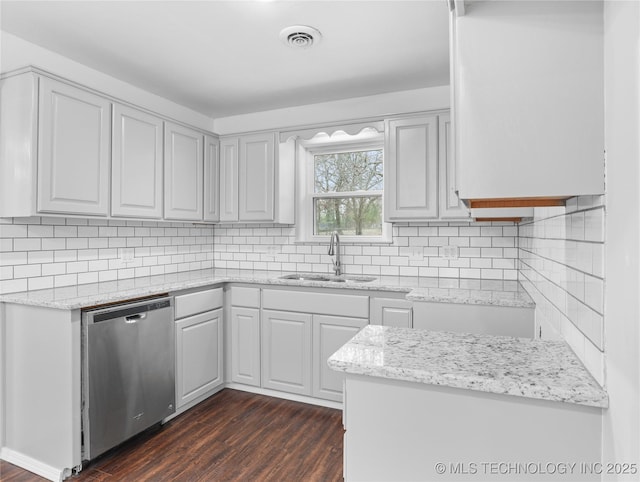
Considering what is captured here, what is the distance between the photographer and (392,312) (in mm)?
2779

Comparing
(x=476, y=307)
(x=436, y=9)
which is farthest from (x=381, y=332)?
(x=436, y=9)

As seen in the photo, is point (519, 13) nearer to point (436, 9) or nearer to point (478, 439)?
point (478, 439)

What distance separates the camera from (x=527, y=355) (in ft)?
3.81

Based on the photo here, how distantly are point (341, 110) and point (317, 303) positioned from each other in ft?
5.43

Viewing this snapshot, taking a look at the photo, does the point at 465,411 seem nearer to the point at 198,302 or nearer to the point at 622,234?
→ the point at 622,234

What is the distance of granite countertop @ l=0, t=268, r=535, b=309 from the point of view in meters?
2.24

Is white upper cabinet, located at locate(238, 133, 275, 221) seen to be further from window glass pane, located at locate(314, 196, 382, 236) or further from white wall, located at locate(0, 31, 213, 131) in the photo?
white wall, located at locate(0, 31, 213, 131)

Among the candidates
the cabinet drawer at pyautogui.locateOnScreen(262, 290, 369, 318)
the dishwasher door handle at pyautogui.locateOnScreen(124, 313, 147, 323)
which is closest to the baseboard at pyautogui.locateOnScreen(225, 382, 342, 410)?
the cabinet drawer at pyautogui.locateOnScreen(262, 290, 369, 318)

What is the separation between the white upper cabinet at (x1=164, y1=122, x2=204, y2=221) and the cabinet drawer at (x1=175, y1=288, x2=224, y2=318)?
66 centimetres

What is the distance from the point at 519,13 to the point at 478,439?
42.0 inches

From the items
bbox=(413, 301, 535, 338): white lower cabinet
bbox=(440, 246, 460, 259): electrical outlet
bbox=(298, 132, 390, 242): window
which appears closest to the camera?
bbox=(413, 301, 535, 338): white lower cabinet

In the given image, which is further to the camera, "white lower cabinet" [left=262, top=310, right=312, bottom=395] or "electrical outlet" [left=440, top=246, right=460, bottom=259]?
"electrical outlet" [left=440, top=246, right=460, bottom=259]

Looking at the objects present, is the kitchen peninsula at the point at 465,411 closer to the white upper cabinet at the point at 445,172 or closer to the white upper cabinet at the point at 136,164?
the white upper cabinet at the point at 445,172

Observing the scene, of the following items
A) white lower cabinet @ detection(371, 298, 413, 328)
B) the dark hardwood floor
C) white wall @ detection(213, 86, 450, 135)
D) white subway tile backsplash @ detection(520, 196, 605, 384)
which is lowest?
the dark hardwood floor
